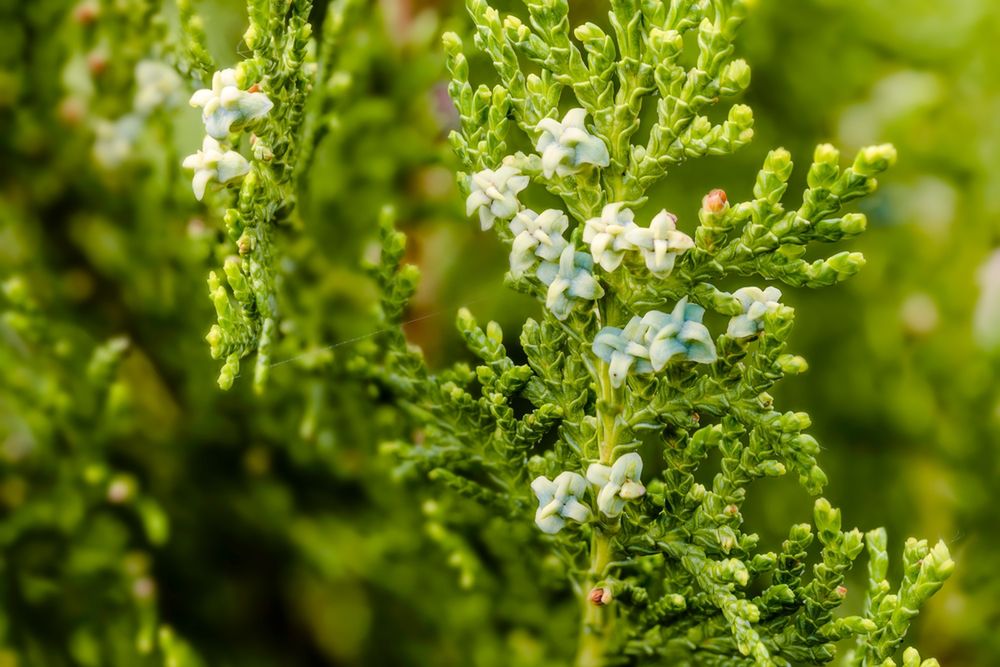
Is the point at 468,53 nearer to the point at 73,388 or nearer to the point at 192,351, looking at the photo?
the point at 192,351

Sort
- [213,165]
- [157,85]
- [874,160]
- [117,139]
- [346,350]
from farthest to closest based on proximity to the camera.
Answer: [117,139]
[157,85]
[346,350]
[213,165]
[874,160]

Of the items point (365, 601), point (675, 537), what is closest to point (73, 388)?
point (365, 601)

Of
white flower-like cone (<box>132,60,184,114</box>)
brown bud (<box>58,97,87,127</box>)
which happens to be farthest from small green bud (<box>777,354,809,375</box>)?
brown bud (<box>58,97,87,127</box>)

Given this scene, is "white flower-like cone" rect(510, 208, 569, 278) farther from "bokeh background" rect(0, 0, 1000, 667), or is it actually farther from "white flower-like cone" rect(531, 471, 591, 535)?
"bokeh background" rect(0, 0, 1000, 667)

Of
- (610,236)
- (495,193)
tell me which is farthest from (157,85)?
(610,236)

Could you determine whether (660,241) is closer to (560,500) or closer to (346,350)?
(560,500)

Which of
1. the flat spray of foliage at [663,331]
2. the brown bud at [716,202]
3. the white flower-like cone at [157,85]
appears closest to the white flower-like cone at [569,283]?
the flat spray of foliage at [663,331]

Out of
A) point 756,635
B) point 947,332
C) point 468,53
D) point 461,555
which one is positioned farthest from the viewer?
point 947,332

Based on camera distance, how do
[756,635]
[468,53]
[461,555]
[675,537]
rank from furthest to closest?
[468,53] → [461,555] → [675,537] → [756,635]
